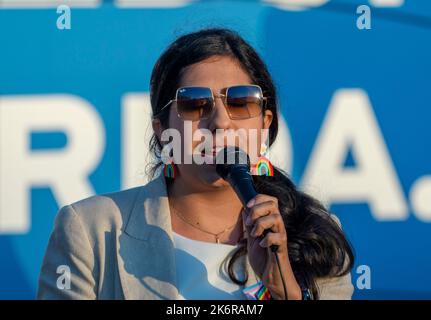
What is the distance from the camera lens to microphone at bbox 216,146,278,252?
1.52m

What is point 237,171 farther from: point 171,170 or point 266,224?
point 171,170

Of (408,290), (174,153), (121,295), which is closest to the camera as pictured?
(121,295)

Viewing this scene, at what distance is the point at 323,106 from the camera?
2.73 m

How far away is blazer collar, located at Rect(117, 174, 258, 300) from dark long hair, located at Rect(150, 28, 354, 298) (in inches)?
5.3

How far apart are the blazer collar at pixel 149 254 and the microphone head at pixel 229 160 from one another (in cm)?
25

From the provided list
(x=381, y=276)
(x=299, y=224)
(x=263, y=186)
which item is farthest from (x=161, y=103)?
(x=381, y=276)

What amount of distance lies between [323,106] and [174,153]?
97 cm

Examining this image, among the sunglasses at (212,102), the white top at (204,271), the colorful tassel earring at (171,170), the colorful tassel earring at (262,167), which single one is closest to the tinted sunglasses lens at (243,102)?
the sunglasses at (212,102)

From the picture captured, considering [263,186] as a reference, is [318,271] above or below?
below

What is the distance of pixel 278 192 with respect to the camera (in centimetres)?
199

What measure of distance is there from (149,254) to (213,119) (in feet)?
1.16

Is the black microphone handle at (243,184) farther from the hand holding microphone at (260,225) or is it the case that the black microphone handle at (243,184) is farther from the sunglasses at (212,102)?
the sunglasses at (212,102)

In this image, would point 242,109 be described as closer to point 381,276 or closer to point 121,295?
point 121,295

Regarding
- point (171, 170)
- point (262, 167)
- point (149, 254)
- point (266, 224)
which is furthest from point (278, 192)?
point (266, 224)
